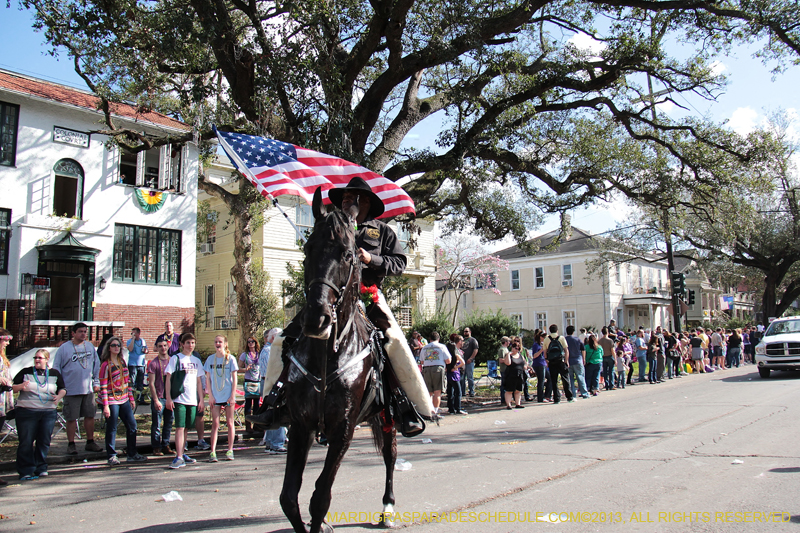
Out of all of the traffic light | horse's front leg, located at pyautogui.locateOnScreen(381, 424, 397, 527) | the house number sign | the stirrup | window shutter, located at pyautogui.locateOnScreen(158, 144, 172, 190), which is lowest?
horse's front leg, located at pyautogui.locateOnScreen(381, 424, 397, 527)

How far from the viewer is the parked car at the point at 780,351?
20.3 meters

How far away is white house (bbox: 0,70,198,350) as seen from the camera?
1983 cm

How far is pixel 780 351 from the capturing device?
20656mm

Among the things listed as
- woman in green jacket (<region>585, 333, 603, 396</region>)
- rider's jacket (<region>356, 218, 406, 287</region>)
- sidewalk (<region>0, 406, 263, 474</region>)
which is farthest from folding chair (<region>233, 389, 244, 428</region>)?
woman in green jacket (<region>585, 333, 603, 396</region>)

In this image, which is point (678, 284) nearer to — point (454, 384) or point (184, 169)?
point (454, 384)

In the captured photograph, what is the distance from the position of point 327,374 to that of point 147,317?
20.5 m

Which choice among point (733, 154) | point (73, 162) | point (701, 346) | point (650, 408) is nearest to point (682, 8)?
point (733, 154)

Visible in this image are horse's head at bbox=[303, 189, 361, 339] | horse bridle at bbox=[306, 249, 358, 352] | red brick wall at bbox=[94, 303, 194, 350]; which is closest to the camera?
horse's head at bbox=[303, 189, 361, 339]

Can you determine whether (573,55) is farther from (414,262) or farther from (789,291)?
(789,291)

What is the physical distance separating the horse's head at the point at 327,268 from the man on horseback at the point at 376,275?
520 mm

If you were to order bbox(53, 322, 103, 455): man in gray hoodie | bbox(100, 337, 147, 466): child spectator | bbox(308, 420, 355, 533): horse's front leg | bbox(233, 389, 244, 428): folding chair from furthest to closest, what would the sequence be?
bbox(233, 389, 244, 428): folding chair, bbox(53, 322, 103, 455): man in gray hoodie, bbox(100, 337, 147, 466): child spectator, bbox(308, 420, 355, 533): horse's front leg

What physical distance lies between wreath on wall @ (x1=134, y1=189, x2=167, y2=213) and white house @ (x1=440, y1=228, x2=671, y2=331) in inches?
1130

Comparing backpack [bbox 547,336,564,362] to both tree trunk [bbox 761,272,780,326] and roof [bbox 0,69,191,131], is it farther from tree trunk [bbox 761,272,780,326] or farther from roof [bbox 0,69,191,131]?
tree trunk [bbox 761,272,780,326]

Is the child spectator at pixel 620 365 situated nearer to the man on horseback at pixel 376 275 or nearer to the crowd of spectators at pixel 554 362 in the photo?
the crowd of spectators at pixel 554 362
